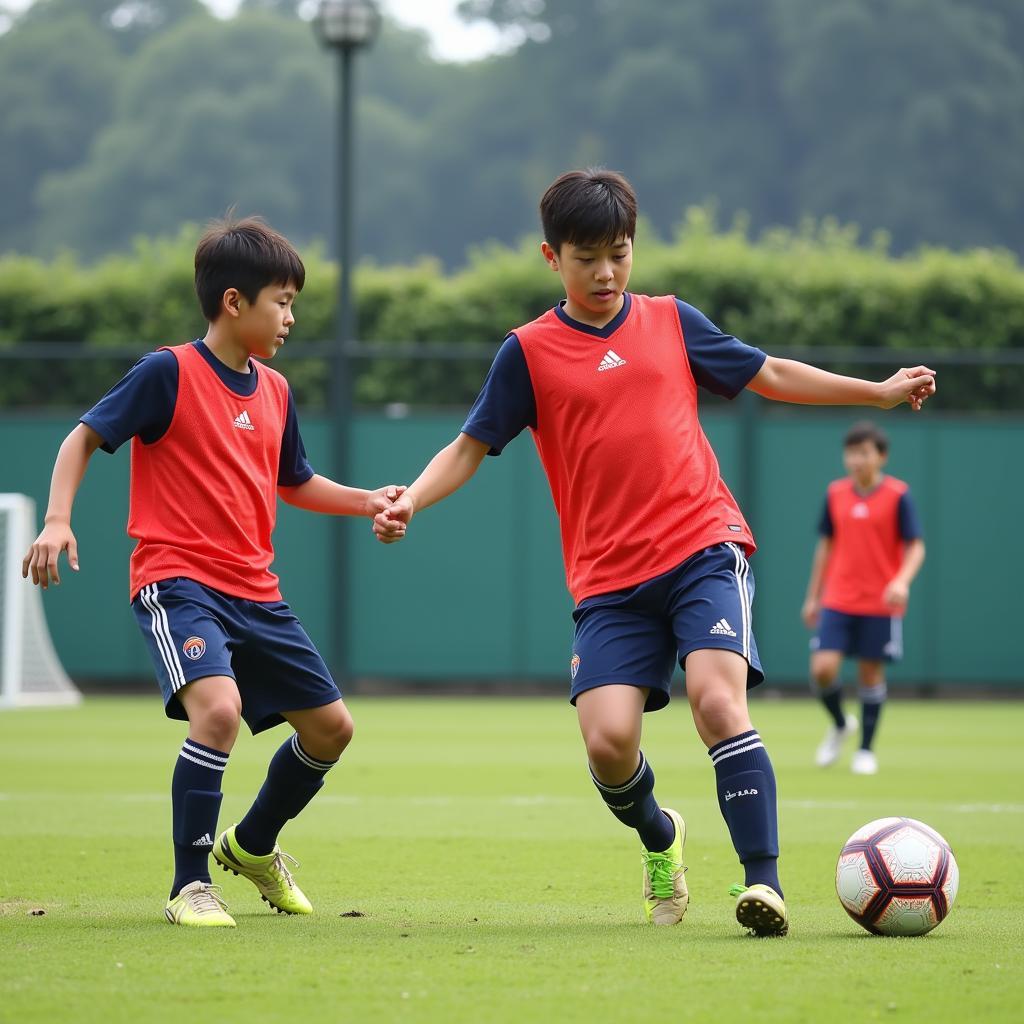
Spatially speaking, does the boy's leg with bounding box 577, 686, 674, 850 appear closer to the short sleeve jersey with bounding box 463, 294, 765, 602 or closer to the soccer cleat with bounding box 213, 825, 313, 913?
the short sleeve jersey with bounding box 463, 294, 765, 602

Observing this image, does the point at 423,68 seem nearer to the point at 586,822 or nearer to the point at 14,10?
the point at 14,10

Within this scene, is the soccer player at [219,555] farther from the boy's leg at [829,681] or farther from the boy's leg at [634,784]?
the boy's leg at [829,681]

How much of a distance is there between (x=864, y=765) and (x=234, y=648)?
5871 millimetres

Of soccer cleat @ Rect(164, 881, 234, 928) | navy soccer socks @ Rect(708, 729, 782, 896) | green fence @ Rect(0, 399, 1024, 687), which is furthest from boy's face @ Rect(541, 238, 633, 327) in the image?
green fence @ Rect(0, 399, 1024, 687)

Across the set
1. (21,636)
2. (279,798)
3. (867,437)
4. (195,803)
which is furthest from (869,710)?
(21,636)

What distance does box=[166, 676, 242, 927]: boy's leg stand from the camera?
16.5 ft

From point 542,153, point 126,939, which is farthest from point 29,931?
point 542,153

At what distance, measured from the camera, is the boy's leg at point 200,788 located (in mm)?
5023

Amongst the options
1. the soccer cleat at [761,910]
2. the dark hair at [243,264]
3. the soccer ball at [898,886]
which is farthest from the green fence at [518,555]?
the soccer cleat at [761,910]

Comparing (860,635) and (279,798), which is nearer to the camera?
(279,798)

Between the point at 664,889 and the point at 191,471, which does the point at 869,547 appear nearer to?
the point at 664,889

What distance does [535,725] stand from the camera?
13703 millimetres

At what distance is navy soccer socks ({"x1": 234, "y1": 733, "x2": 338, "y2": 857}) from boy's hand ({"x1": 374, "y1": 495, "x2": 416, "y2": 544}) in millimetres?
688

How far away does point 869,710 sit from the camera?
10.8 m
